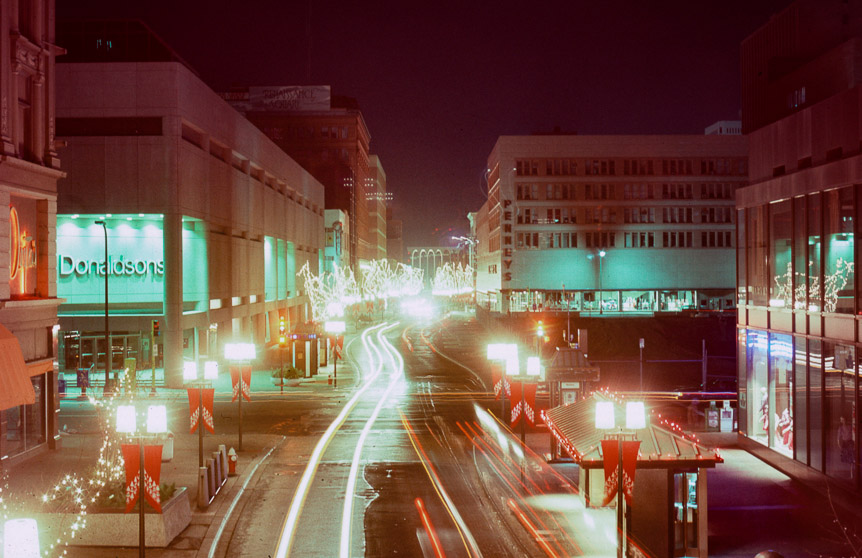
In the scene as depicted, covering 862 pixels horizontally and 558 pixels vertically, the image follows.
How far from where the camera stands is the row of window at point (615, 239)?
102 metres

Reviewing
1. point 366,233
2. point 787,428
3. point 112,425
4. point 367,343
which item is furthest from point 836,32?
point 366,233

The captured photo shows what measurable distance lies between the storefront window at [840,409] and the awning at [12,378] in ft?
67.7

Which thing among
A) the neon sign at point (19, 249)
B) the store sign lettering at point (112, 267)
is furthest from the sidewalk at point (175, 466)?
the store sign lettering at point (112, 267)

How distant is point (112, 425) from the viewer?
98.4ft

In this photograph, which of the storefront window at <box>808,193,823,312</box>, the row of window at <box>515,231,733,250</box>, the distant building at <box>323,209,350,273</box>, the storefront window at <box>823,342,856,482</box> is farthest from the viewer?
the distant building at <box>323,209,350,273</box>

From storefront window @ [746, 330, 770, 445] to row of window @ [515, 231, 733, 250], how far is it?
247ft

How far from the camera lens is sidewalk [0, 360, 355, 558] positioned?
54.8 feet

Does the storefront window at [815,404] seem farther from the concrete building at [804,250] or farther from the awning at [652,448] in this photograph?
the awning at [652,448]

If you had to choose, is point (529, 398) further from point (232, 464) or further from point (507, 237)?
point (507, 237)

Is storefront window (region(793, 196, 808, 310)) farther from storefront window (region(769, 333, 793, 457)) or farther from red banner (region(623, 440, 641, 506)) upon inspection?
red banner (region(623, 440, 641, 506))

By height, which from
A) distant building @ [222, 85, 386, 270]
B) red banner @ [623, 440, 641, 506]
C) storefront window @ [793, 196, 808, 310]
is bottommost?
red banner @ [623, 440, 641, 506]

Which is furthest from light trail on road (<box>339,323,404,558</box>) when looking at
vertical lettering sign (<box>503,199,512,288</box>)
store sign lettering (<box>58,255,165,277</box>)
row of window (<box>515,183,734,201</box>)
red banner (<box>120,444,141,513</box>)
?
row of window (<box>515,183,734,201</box>)

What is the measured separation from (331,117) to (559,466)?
139 metres

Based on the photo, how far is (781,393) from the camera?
2508 centimetres
